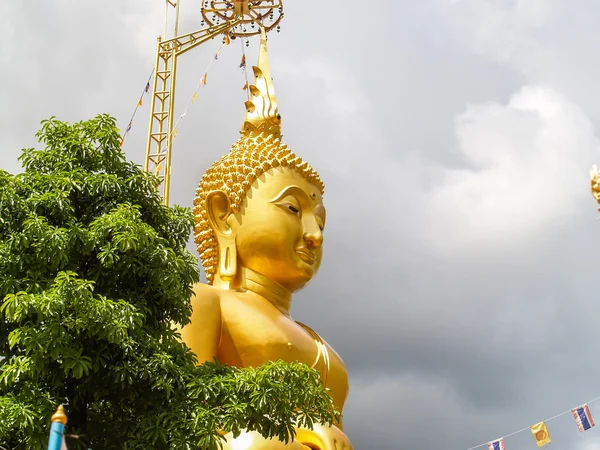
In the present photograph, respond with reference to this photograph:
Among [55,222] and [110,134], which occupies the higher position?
[110,134]

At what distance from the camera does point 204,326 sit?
10.1 metres

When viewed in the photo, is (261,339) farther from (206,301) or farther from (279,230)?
(279,230)

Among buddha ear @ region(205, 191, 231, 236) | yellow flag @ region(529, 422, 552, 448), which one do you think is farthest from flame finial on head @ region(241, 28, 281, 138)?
yellow flag @ region(529, 422, 552, 448)

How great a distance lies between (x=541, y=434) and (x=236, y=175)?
23.9ft

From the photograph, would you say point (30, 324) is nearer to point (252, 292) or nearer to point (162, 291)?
point (162, 291)

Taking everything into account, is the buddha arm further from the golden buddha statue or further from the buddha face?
the buddha face

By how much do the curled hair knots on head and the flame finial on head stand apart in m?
0.36

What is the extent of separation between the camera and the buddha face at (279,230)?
11328 mm

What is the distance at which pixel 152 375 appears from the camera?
722 centimetres

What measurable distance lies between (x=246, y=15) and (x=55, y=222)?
8772 mm

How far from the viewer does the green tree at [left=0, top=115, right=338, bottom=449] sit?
6801 millimetres

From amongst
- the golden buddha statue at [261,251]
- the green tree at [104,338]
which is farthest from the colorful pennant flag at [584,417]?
the green tree at [104,338]

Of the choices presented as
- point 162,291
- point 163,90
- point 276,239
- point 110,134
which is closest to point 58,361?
point 162,291

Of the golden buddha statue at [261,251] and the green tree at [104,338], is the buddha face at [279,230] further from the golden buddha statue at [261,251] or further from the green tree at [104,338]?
the green tree at [104,338]
